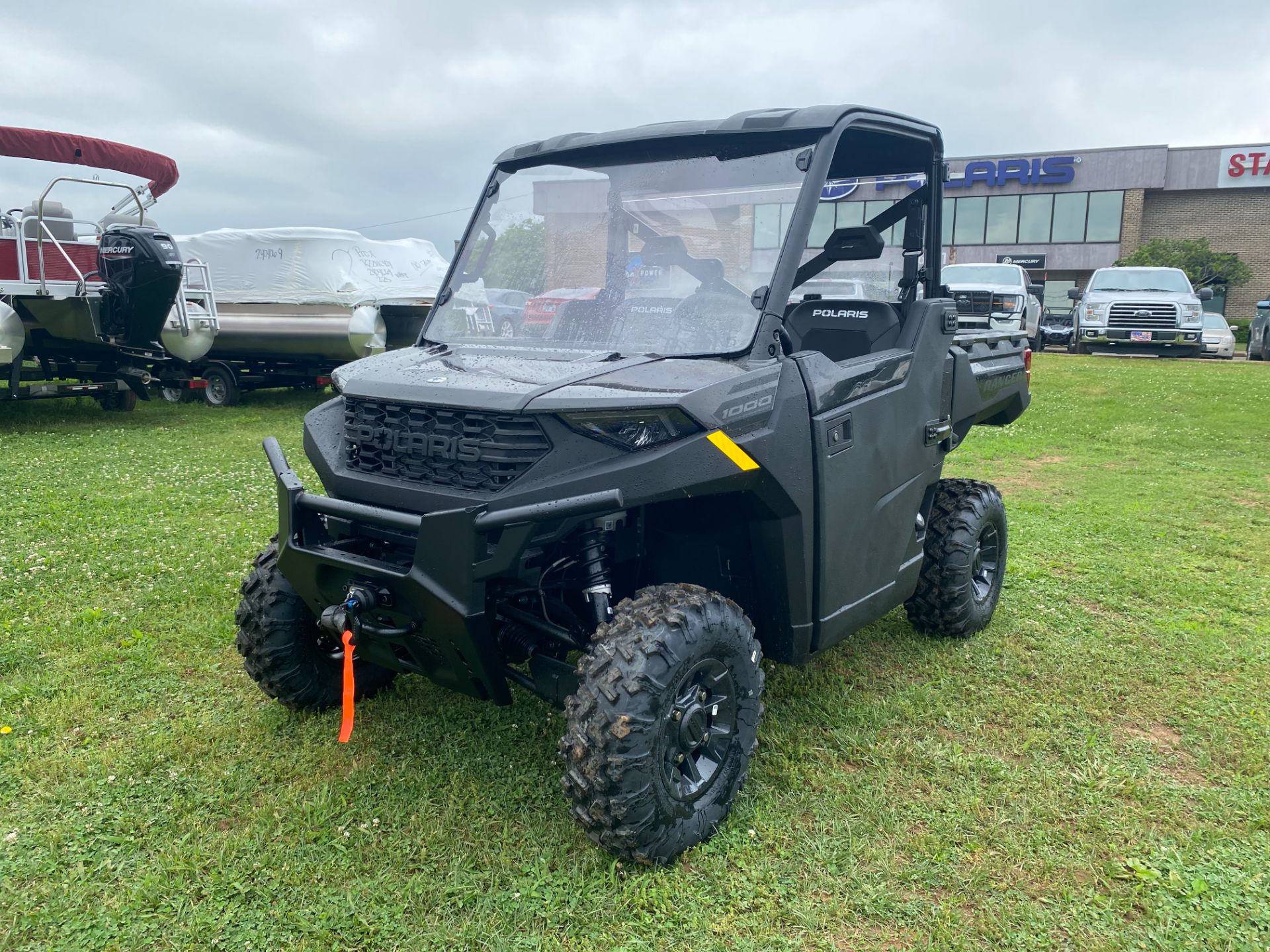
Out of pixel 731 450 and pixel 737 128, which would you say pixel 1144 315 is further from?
pixel 731 450

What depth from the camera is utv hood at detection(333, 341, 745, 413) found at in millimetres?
2736

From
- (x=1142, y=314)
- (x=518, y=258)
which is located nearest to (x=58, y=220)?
(x=518, y=258)

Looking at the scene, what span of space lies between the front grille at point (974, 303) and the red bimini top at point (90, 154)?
10.2 metres

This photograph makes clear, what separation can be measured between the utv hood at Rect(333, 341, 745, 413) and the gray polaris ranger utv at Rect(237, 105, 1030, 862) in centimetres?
1

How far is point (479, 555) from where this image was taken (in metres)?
2.68

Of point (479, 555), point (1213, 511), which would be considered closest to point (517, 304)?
point (479, 555)

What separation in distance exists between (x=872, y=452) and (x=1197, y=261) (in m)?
40.9

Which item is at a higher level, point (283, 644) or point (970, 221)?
point (970, 221)

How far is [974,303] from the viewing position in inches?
219

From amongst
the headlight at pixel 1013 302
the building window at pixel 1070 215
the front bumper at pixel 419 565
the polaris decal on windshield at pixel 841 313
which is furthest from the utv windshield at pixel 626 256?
the building window at pixel 1070 215

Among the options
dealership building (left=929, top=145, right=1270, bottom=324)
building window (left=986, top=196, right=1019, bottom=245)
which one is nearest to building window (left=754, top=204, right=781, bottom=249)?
dealership building (left=929, top=145, right=1270, bottom=324)

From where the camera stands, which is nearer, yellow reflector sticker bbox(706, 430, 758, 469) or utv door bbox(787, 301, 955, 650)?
yellow reflector sticker bbox(706, 430, 758, 469)

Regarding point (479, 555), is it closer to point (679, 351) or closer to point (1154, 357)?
point (679, 351)

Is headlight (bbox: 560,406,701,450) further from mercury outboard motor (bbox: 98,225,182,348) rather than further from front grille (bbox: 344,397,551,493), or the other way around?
mercury outboard motor (bbox: 98,225,182,348)
